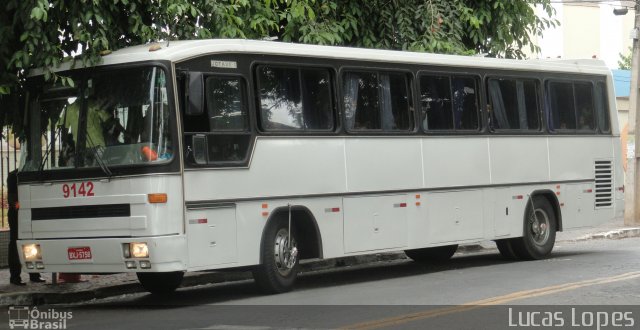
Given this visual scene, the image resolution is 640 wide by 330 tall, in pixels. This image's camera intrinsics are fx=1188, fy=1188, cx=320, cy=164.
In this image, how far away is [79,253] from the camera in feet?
43.3

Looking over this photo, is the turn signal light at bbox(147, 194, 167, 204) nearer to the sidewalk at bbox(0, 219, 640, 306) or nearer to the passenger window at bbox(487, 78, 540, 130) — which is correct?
the sidewalk at bbox(0, 219, 640, 306)

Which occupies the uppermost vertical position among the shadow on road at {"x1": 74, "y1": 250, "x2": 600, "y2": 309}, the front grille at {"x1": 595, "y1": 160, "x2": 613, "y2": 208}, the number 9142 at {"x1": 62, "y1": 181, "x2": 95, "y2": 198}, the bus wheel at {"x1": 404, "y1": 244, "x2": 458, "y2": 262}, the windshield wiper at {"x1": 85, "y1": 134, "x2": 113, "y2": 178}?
the windshield wiper at {"x1": 85, "y1": 134, "x2": 113, "y2": 178}

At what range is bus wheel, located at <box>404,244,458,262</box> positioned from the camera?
19.1 m

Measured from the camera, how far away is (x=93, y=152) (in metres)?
13.3

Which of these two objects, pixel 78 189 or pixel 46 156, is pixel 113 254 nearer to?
pixel 78 189

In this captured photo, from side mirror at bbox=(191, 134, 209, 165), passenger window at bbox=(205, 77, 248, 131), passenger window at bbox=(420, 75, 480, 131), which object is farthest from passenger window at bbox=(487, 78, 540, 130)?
side mirror at bbox=(191, 134, 209, 165)

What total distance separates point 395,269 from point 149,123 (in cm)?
625

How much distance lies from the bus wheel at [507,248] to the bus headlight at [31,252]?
7.90 m

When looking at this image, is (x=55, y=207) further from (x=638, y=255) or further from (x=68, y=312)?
(x=638, y=255)

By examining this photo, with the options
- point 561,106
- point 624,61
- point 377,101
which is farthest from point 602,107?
point 624,61

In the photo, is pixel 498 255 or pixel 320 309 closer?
pixel 320 309

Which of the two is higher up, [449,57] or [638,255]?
[449,57]

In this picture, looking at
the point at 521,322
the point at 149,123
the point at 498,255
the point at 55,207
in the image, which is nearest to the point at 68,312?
the point at 55,207

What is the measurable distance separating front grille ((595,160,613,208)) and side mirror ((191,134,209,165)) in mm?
8658
